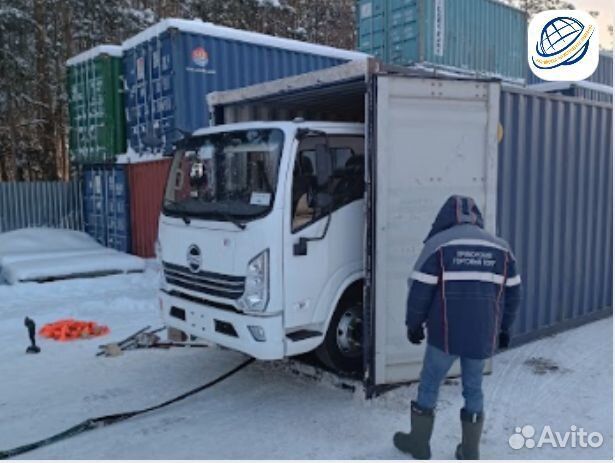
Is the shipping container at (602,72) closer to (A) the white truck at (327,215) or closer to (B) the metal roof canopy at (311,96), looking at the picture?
(B) the metal roof canopy at (311,96)

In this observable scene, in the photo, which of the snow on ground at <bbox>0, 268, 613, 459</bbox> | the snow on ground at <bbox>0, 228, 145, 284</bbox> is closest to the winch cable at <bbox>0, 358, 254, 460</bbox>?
the snow on ground at <bbox>0, 268, 613, 459</bbox>

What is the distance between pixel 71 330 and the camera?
279 inches

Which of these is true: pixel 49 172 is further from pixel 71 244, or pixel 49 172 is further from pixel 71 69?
pixel 71 244

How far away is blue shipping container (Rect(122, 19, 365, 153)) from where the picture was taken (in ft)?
33.6

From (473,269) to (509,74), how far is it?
1169cm

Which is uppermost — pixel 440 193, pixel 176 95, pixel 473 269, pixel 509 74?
pixel 509 74

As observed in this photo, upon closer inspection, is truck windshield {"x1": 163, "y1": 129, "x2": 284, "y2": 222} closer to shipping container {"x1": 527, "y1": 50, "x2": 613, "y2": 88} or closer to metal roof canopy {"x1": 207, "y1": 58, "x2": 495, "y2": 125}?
metal roof canopy {"x1": 207, "y1": 58, "x2": 495, "y2": 125}

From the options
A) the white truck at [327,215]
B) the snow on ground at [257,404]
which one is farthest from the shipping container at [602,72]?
the white truck at [327,215]

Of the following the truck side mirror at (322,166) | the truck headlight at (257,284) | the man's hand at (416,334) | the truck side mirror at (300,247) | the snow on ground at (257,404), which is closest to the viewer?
the man's hand at (416,334)

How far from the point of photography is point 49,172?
2128cm

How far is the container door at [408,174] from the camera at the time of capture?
15.6 feet

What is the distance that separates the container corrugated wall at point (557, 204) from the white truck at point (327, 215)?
1102 millimetres

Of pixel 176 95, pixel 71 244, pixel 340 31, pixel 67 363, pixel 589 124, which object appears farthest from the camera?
→ pixel 340 31

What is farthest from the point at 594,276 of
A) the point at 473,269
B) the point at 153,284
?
the point at 153,284
